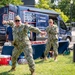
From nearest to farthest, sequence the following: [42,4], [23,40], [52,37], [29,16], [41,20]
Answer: [23,40]
[52,37]
[29,16]
[41,20]
[42,4]

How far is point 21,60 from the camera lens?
36.6 ft

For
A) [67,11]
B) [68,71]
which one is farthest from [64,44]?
[67,11]

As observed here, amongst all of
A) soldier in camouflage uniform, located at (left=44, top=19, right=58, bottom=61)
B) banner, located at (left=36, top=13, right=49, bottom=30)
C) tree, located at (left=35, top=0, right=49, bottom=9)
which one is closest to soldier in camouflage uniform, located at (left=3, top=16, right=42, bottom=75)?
soldier in camouflage uniform, located at (left=44, top=19, right=58, bottom=61)

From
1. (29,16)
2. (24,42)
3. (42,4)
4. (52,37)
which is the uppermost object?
(42,4)

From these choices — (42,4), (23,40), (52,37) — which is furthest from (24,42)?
(42,4)

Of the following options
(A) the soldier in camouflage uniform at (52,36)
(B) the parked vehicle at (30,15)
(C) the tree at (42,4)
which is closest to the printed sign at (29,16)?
(B) the parked vehicle at (30,15)

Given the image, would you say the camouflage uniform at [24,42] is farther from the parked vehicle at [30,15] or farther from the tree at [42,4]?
the tree at [42,4]

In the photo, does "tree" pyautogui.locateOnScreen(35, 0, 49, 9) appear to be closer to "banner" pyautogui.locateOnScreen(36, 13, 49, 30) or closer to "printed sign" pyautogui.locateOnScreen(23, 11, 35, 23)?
"banner" pyautogui.locateOnScreen(36, 13, 49, 30)

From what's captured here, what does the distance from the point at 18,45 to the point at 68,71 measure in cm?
193

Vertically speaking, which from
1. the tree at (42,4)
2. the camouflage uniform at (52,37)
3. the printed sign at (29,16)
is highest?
the tree at (42,4)

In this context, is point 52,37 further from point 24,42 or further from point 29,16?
point 29,16

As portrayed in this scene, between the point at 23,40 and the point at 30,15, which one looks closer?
the point at 23,40

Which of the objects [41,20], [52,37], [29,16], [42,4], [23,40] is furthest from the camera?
[42,4]

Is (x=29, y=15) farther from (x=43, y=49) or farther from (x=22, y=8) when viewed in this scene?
(x=43, y=49)
